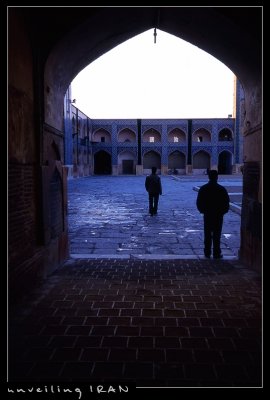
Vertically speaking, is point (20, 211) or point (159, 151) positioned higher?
point (159, 151)

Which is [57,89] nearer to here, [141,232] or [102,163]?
[141,232]

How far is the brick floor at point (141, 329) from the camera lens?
7.55 feet

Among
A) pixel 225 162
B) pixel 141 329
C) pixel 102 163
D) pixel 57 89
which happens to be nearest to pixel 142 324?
pixel 141 329

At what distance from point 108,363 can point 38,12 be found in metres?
3.55

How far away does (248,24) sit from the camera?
13.0 ft

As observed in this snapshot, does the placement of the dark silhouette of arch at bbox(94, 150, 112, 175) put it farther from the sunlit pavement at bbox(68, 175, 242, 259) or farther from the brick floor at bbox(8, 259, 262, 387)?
the brick floor at bbox(8, 259, 262, 387)

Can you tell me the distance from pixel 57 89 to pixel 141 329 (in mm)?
3451

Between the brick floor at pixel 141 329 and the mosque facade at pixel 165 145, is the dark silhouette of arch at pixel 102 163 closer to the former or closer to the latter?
the mosque facade at pixel 165 145

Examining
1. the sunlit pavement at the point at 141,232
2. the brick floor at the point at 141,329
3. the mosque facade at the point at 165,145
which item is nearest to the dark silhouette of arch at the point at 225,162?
the mosque facade at the point at 165,145

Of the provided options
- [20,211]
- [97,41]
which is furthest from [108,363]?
[97,41]

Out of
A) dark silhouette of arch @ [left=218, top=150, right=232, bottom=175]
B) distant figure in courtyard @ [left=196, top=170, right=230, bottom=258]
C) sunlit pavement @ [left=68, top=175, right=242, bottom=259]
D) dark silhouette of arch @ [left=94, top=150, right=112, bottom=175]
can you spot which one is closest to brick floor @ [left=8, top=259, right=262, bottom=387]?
distant figure in courtyard @ [left=196, top=170, right=230, bottom=258]

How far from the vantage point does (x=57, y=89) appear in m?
4.98

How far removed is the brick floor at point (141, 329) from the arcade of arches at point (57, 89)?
1.71 feet

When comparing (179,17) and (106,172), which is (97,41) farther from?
(106,172)
